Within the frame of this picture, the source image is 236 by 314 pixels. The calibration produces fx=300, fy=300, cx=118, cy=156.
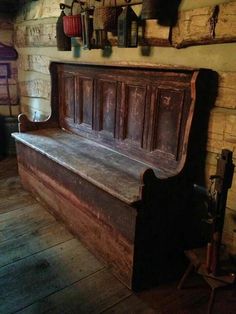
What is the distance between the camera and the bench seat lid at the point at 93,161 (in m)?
1.86

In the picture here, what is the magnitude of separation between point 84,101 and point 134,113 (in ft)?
2.34

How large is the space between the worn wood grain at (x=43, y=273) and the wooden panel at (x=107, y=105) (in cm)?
101

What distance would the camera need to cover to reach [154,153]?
2.18m

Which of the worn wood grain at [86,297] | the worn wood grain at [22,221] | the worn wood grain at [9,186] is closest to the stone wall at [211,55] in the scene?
the worn wood grain at [86,297]

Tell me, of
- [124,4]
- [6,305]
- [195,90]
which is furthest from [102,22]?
[6,305]

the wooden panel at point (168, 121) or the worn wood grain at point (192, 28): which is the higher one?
the worn wood grain at point (192, 28)

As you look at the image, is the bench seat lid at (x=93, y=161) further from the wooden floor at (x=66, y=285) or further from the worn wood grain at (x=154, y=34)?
the worn wood grain at (x=154, y=34)

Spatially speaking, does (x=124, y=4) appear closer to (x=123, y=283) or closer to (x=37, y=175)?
(x=37, y=175)

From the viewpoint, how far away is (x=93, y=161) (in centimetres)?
228

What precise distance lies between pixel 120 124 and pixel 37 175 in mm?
Answer: 996

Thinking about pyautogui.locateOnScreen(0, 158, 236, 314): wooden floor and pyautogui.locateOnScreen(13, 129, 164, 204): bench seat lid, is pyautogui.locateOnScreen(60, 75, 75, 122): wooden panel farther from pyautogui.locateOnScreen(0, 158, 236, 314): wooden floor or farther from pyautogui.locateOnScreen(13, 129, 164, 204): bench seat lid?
pyautogui.locateOnScreen(0, 158, 236, 314): wooden floor

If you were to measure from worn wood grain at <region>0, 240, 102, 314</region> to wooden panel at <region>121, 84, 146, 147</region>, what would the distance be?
96 cm

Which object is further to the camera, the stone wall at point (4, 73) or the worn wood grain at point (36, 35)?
the stone wall at point (4, 73)

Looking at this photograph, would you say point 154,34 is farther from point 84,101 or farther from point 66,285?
point 66,285
